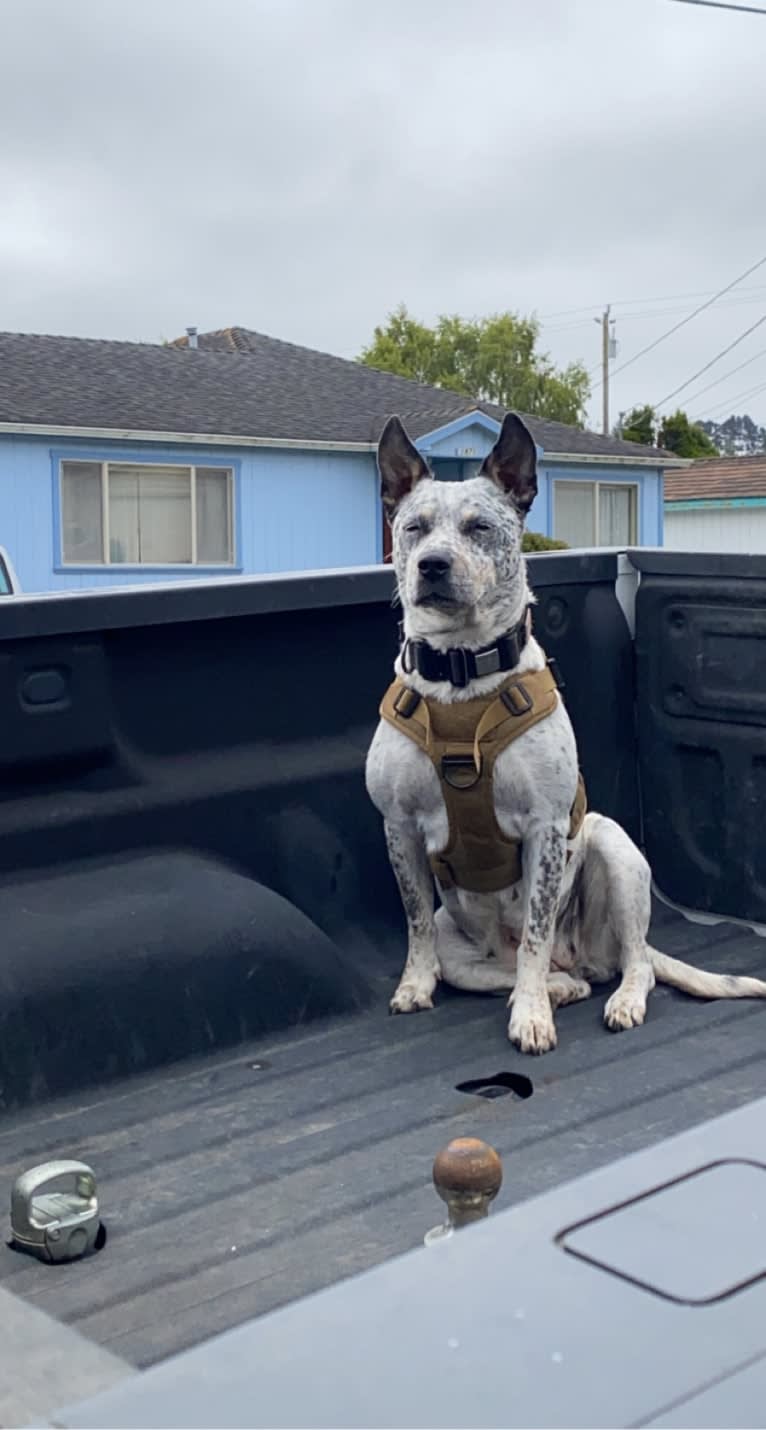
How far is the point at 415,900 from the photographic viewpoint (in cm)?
371

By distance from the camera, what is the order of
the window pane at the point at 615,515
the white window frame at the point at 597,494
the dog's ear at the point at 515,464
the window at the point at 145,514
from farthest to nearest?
1. the window pane at the point at 615,515
2. the white window frame at the point at 597,494
3. the window at the point at 145,514
4. the dog's ear at the point at 515,464

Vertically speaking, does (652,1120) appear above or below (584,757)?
below

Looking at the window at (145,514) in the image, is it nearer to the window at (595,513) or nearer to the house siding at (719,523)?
the window at (595,513)

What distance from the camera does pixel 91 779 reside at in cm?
321

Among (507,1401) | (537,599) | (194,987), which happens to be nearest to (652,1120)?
(194,987)

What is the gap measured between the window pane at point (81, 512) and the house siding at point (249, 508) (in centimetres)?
20

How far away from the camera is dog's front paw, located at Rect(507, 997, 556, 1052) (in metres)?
3.26

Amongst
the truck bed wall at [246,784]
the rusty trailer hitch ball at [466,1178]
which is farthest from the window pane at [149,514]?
the rusty trailer hitch ball at [466,1178]

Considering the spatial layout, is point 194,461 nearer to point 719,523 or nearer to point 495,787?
point 495,787

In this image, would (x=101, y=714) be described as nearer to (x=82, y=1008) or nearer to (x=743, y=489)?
(x=82, y=1008)

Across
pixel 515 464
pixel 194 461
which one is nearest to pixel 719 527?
pixel 194 461

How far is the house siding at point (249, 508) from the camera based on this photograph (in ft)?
61.3

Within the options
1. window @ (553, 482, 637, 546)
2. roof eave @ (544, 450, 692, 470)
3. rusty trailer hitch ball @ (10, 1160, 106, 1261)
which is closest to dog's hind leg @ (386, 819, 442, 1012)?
rusty trailer hitch ball @ (10, 1160, 106, 1261)

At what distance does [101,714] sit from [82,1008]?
23.6 inches
